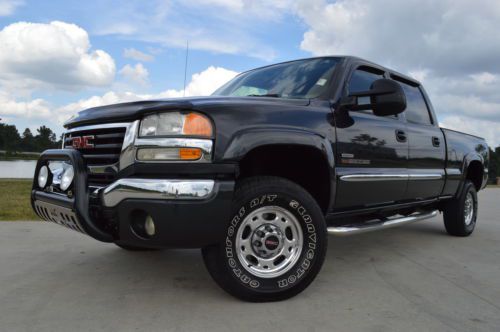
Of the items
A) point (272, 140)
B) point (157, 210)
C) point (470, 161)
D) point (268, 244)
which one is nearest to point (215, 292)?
point (268, 244)

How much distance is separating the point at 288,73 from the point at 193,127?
1575 millimetres

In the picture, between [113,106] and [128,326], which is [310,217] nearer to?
[128,326]

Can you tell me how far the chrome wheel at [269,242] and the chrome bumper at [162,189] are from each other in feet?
1.31

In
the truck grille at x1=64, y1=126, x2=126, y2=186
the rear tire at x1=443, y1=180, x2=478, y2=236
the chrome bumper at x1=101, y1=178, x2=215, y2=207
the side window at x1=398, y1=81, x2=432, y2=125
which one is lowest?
the rear tire at x1=443, y1=180, x2=478, y2=236

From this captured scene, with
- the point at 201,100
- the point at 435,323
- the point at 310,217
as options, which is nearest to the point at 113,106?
the point at 201,100

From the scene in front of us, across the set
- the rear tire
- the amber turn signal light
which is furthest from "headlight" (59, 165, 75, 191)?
the rear tire

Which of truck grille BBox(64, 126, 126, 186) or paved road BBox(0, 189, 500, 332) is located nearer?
paved road BBox(0, 189, 500, 332)

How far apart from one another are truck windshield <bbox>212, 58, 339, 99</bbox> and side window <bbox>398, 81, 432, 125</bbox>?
1.34 metres

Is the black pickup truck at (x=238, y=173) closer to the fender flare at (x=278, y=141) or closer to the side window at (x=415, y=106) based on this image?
the fender flare at (x=278, y=141)

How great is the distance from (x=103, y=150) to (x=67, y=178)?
0.32m

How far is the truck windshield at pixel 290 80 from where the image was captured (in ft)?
11.3

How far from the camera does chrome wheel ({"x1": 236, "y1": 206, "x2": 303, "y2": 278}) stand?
2666mm

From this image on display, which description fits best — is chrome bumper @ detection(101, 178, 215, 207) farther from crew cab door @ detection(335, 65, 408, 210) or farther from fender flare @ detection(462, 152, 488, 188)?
fender flare @ detection(462, 152, 488, 188)

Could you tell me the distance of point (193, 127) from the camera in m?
2.46
